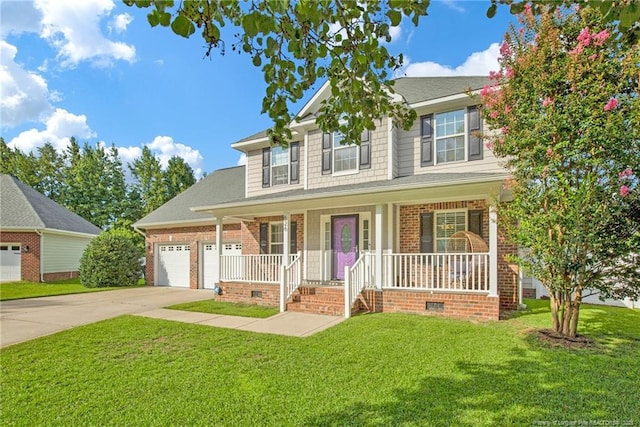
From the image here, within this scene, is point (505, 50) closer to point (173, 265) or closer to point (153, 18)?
point (153, 18)

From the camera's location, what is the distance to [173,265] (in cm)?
1577

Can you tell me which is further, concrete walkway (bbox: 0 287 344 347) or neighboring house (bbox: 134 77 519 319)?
neighboring house (bbox: 134 77 519 319)

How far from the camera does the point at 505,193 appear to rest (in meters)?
8.67

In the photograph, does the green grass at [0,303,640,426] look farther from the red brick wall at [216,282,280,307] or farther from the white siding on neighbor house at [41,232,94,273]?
the white siding on neighbor house at [41,232,94,273]

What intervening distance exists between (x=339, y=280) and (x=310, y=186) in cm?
309

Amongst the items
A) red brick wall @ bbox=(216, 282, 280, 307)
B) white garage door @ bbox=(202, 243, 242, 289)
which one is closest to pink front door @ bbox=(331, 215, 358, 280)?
red brick wall @ bbox=(216, 282, 280, 307)

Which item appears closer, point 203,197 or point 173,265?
point 173,265

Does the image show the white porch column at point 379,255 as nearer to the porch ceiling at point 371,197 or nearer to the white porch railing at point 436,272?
the white porch railing at point 436,272

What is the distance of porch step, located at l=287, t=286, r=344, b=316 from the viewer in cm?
861

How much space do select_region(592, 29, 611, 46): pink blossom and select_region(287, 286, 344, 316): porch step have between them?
22.2ft

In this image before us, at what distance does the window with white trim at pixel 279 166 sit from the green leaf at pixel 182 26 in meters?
10.3

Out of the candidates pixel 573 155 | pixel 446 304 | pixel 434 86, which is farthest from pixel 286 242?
pixel 573 155

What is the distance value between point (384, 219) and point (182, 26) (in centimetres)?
836

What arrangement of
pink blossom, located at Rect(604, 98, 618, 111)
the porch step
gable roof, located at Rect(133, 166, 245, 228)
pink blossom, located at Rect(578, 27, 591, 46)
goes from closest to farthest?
pink blossom, located at Rect(604, 98, 618, 111), pink blossom, located at Rect(578, 27, 591, 46), the porch step, gable roof, located at Rect(133, 166, 245, 228)
